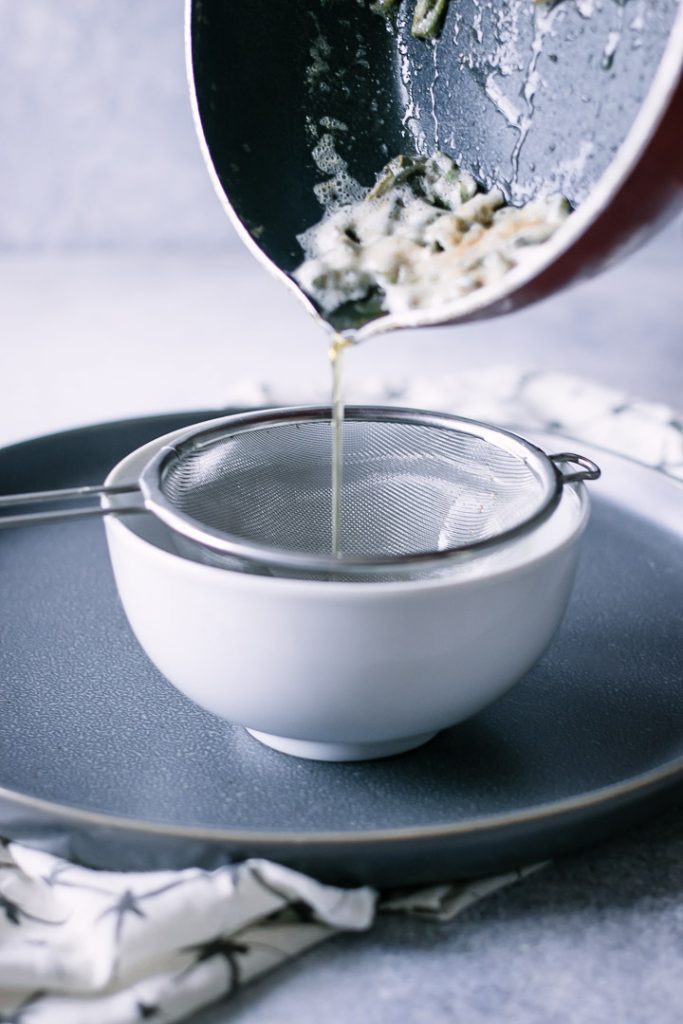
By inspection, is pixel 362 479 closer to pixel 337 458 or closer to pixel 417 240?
pixel 337 458

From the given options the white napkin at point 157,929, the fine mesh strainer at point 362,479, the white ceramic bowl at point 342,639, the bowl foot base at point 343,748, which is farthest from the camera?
the fine mesh strainer at point 362,479

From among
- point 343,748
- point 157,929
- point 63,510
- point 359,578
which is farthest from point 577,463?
point 157,929

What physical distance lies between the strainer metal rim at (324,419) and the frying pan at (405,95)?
0.18 metres

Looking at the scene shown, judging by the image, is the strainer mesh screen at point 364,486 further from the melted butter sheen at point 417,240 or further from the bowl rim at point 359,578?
the melted butter sheen at point 417,240

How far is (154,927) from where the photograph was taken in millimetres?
839

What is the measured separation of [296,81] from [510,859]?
0.84 meters

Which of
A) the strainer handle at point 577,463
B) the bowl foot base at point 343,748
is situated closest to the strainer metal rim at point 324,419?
the strainer handle at point 577,463

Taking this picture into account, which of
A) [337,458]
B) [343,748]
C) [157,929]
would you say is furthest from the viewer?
[337,458]

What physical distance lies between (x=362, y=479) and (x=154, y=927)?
2.08 feet

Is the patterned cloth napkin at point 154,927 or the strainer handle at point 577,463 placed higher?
the strainer handle at point 577,463

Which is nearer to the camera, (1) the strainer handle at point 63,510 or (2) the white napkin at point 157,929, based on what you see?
(2) the white napkin at point 157,929

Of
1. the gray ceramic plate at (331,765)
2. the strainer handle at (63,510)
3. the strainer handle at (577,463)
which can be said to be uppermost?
the strainer handle at (63,510)

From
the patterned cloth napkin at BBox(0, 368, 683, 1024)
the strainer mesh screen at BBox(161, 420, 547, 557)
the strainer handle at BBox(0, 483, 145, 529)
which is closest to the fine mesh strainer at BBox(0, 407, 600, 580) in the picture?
the strainer mesh screen at BBox(161, 420, 547, 557)

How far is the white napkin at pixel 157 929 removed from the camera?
815 millimetres
